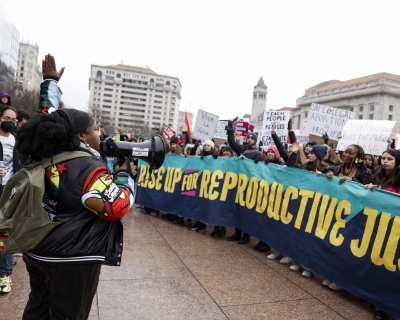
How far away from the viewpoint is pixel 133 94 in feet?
508

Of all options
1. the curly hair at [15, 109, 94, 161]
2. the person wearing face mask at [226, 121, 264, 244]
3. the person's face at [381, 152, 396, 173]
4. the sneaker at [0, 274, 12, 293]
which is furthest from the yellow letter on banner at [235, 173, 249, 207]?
the curly hair at [15, 109, 94, 161]

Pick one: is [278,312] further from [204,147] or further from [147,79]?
[147,79]

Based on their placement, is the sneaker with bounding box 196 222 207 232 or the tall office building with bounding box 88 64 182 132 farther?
the tall office building with bounding box 88 64 182 132

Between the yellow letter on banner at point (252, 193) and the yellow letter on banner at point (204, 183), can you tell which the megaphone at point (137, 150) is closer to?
the yellow letter on banner at point (252, 193)

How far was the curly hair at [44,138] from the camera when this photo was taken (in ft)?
5.84

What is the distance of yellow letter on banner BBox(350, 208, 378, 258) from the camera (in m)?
3.56

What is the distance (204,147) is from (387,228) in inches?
151

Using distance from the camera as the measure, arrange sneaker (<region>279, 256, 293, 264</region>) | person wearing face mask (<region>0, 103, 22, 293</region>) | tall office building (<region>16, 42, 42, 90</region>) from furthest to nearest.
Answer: tall office building (<region>16, 42, 42, 90</region>) < sneaker (<region>279, 256, 293, 264</region>) < person wearing face mask (<region>0, 103, 22, 293</region>)

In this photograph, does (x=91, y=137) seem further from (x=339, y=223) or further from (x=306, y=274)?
(x=306, y=274)

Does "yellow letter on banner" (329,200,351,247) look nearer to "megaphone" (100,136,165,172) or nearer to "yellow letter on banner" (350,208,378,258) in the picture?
"yellow letter on banner" (350,208,378,258)

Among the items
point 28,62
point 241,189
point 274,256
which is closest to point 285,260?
point 274,256

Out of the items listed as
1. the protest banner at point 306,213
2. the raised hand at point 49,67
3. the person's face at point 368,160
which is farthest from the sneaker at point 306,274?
the raised hand at point 49,67

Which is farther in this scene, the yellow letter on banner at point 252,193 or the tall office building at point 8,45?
the tall office building at point 8,45

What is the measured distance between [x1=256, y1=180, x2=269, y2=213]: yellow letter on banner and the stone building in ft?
230
